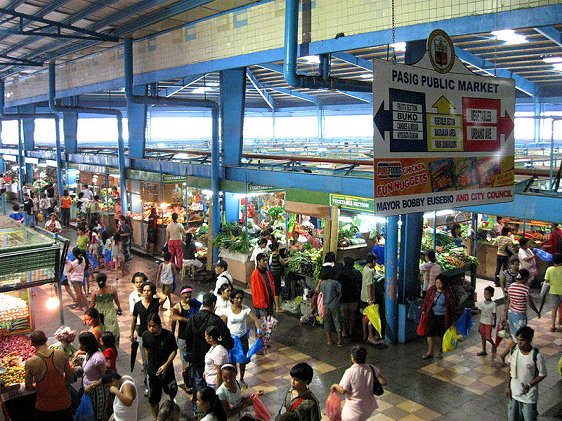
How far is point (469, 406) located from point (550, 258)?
6414mm

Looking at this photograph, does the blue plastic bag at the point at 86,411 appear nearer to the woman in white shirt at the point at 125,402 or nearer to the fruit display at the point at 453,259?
the woman in white shirt at the point at 125,402

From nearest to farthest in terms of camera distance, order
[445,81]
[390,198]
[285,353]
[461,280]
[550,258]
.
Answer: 1. [390,198]
2. [445,81]
3. [285,353]
4. [461,280]
5. [550,258]

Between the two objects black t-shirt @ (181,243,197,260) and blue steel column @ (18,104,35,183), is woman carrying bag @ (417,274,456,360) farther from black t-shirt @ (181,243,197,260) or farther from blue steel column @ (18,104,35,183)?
blue steel column @ (18,104,35,183)

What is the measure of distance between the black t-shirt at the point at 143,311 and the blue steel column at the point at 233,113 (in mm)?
6941

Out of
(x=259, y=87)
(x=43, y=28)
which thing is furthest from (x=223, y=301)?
(x=259, y=87)

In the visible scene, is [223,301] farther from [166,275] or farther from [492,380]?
[492,380]

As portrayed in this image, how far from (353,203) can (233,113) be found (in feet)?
16.7

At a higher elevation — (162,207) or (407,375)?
(162,207)

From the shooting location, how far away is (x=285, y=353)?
30.6 ft

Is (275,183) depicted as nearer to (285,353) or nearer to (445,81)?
(285,353)

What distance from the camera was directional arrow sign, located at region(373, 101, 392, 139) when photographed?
446 cm

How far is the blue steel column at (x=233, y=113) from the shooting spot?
13602mm

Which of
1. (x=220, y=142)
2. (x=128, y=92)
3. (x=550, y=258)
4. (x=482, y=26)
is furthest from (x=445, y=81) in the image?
(x=128, y=92)

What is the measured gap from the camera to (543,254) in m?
12.6
